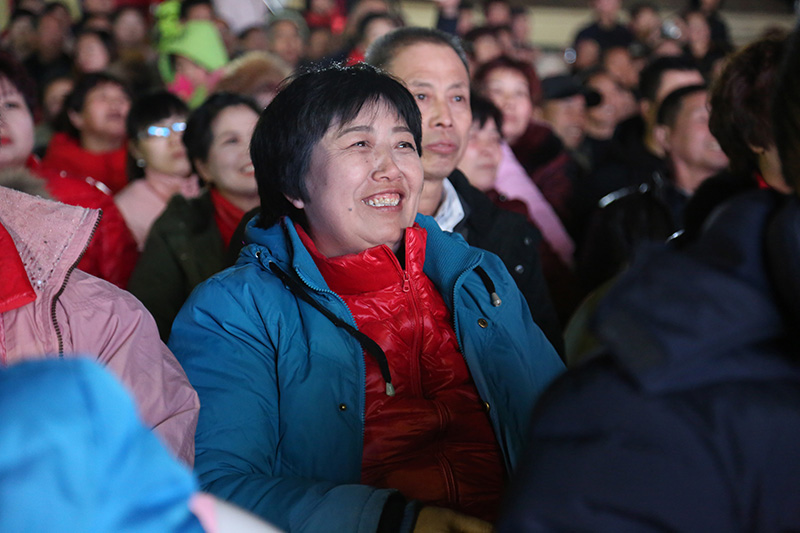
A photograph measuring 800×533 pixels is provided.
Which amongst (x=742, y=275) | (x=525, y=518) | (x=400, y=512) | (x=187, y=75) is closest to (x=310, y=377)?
(x=400, y=512)

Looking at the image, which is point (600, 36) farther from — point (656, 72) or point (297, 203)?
point (297, 203)

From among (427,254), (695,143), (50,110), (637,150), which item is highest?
(50,110)

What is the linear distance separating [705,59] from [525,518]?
6.39 metres

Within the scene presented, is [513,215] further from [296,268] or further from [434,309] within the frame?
[296,268]

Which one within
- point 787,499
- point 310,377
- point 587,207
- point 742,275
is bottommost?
point 587,207

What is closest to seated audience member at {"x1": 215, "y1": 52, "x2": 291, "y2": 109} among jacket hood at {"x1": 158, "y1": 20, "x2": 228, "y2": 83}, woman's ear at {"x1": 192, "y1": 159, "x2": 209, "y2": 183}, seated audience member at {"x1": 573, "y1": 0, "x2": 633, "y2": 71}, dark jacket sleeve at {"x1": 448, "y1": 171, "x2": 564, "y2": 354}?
woman's ear at {"x1": 192, "y1": 159, "x2": 209, "y2": 183}

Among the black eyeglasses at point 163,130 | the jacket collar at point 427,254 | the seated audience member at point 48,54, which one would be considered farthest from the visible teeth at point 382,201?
the seated audience member at point 48,54

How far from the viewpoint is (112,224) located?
2969 mm

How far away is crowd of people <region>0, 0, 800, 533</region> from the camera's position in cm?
88

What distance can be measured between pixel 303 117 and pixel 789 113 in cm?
128

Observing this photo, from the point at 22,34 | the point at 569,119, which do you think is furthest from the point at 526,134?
the point at 22,34

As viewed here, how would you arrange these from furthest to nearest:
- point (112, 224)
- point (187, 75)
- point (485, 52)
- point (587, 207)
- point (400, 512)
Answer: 1. point (485, 52)
2. point (187, 75)
3. point (587, 207)
4. point (112, 224)
5. point (400, 512)

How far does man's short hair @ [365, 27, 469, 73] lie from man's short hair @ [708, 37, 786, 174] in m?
0.93

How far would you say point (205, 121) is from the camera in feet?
10.6
